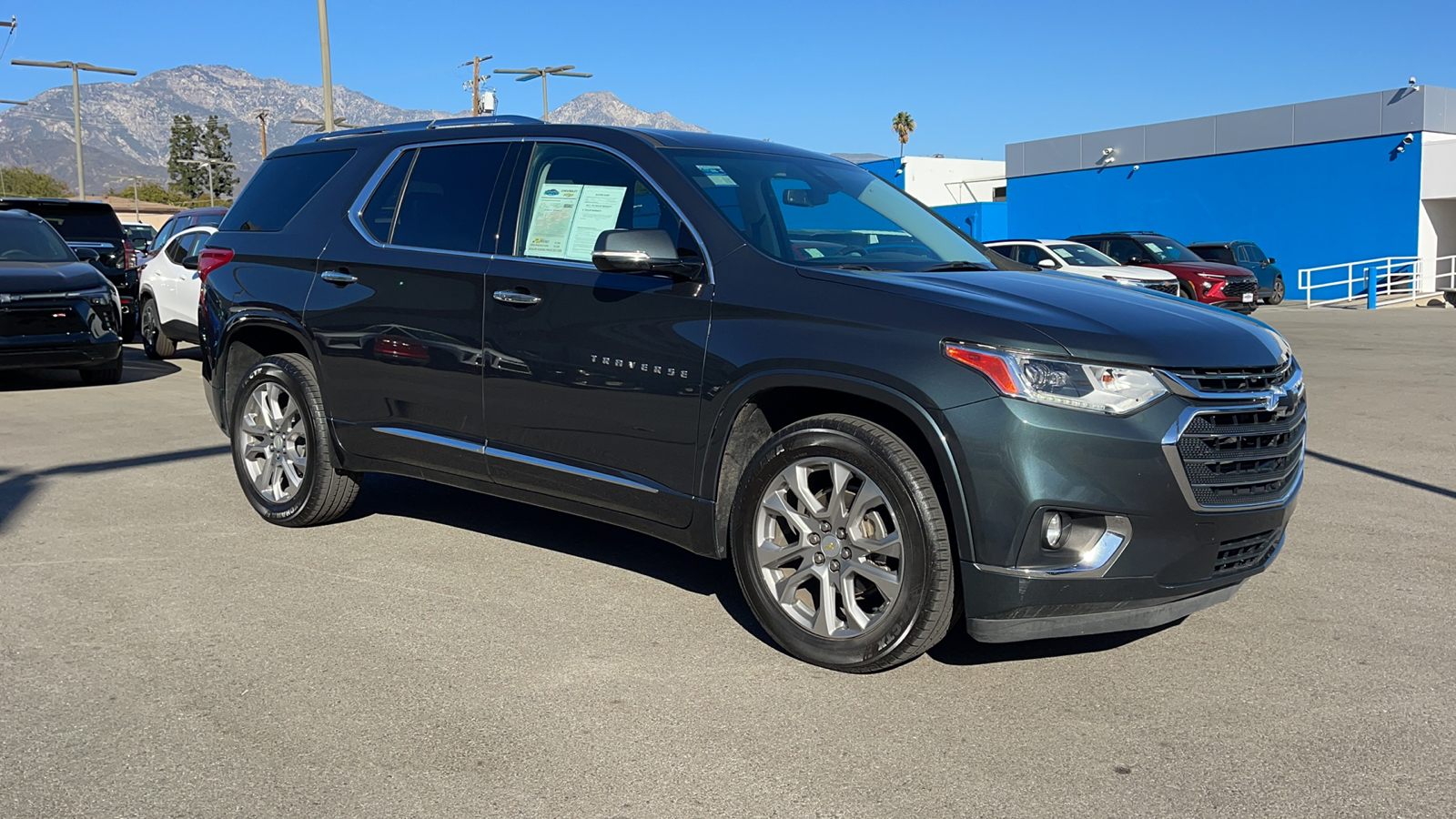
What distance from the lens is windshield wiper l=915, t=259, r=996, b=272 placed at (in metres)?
4.68

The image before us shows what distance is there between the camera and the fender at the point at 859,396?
3762 millimetres

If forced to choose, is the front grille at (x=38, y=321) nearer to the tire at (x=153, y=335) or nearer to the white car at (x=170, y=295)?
the white car at (x=170, y=295)

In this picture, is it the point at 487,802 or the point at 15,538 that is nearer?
the point at 487,802

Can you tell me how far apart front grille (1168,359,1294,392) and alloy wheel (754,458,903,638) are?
0.98 metres

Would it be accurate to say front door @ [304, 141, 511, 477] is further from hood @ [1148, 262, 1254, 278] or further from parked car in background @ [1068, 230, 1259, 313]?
hood @ [1148, 262, 1254, 278]

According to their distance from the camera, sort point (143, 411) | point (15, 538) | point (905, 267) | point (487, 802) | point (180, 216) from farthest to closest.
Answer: point (180, 216) → point (143, 411) → point (15, 538) → point (905, 267) → point (487, 802)

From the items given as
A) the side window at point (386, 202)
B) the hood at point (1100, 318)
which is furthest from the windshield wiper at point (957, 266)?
the side window at point (386, 202)

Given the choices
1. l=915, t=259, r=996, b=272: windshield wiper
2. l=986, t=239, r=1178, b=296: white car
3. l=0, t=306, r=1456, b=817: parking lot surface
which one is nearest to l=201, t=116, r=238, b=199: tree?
l=986, t=239, r=1178, b=296: white car

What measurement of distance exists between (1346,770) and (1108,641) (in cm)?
119

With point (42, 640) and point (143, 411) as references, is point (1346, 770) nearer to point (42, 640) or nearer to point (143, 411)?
point (42, 640)

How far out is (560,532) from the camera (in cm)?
614

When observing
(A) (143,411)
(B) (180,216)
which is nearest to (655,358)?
(A) (143,411)

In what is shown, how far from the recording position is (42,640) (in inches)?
176

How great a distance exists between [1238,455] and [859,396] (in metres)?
1.16
